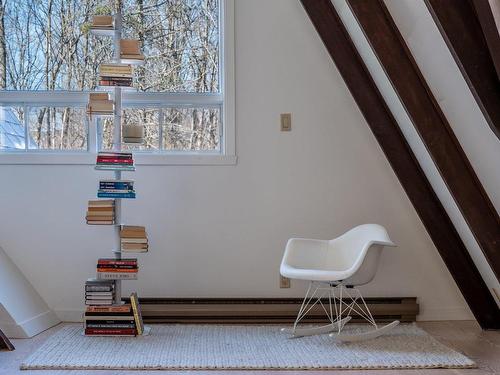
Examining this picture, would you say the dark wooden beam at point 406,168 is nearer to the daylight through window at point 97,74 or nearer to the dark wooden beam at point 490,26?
the daylight through window at point 97,74

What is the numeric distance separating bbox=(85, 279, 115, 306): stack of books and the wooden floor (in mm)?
352

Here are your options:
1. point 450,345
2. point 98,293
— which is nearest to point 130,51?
point 98,293

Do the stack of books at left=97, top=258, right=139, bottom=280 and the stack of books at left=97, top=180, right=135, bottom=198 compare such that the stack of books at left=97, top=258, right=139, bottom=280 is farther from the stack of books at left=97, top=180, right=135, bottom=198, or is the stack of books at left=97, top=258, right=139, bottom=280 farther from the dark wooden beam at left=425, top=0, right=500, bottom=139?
the dark wooden beam at left=425, top=0, right=500, bottom=139

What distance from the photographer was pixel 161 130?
425 centimetres

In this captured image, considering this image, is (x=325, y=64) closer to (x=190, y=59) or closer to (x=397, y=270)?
(x=190, y=59)

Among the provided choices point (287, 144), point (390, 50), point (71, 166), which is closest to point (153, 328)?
point (71, 166)

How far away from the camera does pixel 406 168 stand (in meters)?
3.86

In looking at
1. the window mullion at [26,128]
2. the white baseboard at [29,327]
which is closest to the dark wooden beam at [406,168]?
the window mullion at [26,128]

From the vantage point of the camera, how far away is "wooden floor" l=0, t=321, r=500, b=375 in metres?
2.88

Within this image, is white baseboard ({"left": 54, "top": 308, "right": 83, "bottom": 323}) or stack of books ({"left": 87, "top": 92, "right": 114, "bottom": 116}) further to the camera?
white baseboard ({"left": 54, "top": 308, "right": 83, "bottom": 323})

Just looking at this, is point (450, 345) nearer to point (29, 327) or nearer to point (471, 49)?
point (471, 49)

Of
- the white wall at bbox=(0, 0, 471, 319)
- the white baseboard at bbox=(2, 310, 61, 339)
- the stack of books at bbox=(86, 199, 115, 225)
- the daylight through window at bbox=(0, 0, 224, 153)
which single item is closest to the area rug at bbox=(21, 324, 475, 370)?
the white baseboard at bbox=(2, 310, 61, 339)

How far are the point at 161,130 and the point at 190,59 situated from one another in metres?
0.55

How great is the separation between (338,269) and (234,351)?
0.96 meters
